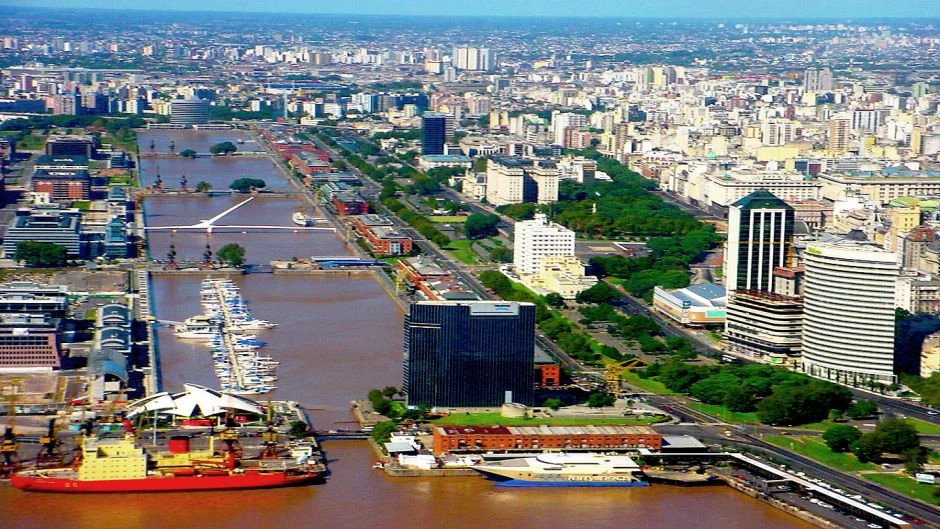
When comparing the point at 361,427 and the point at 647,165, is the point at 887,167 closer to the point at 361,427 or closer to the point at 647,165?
the point at 647,165

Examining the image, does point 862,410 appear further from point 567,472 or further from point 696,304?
point 696,304

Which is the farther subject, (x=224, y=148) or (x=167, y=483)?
(x=224, y=148)

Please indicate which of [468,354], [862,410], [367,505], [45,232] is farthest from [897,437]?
[45,232]

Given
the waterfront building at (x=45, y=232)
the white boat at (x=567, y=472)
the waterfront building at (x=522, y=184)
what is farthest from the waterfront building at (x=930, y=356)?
the waterfront building at (x=522, y=184)

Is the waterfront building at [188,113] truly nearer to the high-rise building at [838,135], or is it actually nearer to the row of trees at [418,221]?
the row of trees at [418,221]

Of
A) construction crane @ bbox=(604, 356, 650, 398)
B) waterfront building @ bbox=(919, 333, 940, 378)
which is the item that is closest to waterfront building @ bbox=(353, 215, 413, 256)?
construction crane @ bbox=(604, 356, 650, 398)

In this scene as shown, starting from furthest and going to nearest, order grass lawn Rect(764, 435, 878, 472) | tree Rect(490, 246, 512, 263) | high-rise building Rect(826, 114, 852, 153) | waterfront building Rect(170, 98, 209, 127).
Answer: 1. waterfront building Rect(170, 98, 209, 127)
2. high-rise building Rect(826, 114, 852, 153)
3. tree Rect(490, 246, 512, 263)
4. grass lawn Rect(764, 435, 878, 472)

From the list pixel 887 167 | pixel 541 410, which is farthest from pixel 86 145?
pixel 541 410

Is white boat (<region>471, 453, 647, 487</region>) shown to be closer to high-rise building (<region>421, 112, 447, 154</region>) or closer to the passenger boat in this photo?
the passenger boat
